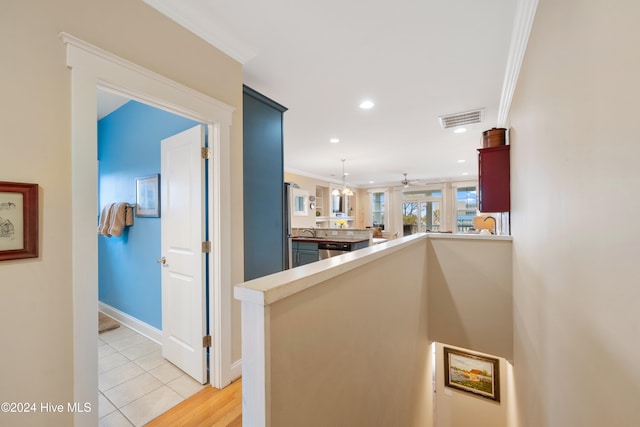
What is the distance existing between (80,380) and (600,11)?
249 centimetres

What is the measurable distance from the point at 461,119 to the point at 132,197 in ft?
14.1

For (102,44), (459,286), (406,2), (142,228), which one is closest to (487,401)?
(459,286)

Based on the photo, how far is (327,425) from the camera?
1074mm

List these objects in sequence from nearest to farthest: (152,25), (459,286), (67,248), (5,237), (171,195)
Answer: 1. (5,237)
2. (67,248)
3. (152,25)
4. (171,195)
5. (459,286)

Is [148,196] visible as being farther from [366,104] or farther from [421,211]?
[421,211]

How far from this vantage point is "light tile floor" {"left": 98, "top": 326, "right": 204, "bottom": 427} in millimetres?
1723

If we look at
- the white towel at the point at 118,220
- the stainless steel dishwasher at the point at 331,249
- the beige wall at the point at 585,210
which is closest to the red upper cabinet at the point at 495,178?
the beige wall at the point at 585,210

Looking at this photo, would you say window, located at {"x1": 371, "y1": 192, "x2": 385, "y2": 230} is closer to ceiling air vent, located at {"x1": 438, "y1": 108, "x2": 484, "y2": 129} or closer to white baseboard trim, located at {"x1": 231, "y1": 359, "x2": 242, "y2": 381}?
ceiling air vent, located at {"x1": 438, "y1": 108, "x2": 484, "y2": 129}

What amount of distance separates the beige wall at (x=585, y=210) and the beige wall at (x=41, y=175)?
207cm

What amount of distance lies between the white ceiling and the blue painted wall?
0.87m

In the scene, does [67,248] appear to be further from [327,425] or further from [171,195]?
[327,425]

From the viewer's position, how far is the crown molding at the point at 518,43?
1544 millimetres

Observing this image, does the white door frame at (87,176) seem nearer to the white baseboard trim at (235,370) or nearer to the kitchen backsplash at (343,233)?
the white baseboard trim at (235,370)

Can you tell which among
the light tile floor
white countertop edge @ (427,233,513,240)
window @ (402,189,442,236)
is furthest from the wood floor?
window @ (402,189,442,236)
